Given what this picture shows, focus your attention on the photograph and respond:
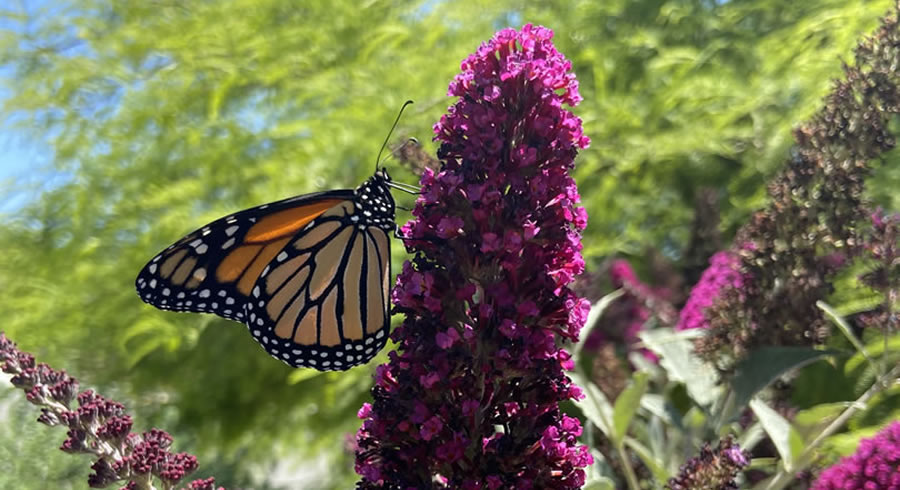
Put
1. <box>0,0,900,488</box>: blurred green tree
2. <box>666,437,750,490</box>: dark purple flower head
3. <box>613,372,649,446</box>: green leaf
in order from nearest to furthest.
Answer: <box>666,437,750,490</box>: dark purple flower head
<box>613,372,649,446</box>: green leaf
<box>0,0,900,488</box>: blurred green tree

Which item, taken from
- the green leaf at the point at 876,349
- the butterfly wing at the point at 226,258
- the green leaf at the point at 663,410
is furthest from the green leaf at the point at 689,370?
the butterfly wing at the point at 226,258

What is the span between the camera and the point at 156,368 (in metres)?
3.45

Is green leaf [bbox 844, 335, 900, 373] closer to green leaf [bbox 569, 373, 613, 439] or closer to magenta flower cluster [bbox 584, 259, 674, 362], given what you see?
magenta flower cluster [bbox 584, 259, 674, 362]

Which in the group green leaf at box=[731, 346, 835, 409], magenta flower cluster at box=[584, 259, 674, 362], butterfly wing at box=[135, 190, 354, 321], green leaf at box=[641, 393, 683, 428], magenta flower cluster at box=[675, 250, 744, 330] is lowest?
green leaf at box=[731, 346, 835, 409]

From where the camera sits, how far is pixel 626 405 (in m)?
1.64

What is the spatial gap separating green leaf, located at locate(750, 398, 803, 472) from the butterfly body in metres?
0.81

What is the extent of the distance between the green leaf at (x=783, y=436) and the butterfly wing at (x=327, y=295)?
0.82m

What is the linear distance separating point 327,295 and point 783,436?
1.08 meters

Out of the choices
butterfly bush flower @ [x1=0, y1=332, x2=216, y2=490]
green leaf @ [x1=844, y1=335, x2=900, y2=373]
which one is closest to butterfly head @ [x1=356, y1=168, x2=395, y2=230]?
butterfly bush flower @ [x1=0, y1=332, x2=216, y2=490]

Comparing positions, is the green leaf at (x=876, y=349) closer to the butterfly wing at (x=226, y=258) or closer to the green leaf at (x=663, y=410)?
the green leaf at (x=663, y=410)

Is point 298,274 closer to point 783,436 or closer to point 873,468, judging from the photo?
point 783,436

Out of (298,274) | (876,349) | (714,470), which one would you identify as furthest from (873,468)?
(298,274)

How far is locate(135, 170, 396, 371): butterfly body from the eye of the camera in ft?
5.81

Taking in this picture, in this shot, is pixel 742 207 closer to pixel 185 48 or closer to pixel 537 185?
pixel 537 185
